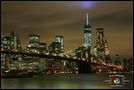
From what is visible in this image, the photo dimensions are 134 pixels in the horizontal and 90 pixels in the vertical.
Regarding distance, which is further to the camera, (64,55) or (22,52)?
(64,55)

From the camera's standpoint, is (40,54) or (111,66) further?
(111,66)

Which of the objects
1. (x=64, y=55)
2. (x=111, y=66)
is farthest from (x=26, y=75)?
(x=111, y=66)

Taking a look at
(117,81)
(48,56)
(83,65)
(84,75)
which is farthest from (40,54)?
(117,81)

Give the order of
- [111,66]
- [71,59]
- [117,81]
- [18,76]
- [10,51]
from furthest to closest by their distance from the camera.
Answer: [111,66]
[18,76]
[71,59]
[10,51]
[117,81]

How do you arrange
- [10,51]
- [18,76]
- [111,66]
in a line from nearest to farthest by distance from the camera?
[10,51], [18,76], [111,66]

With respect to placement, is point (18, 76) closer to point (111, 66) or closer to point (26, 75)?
point (26, 75)

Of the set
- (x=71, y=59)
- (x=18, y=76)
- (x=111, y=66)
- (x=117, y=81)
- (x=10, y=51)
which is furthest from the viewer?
(x=111, y=66)

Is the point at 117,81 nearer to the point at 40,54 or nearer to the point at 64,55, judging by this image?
the point at 40,54

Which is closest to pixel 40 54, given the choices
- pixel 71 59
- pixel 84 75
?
pixel 71 59

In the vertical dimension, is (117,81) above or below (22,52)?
below
